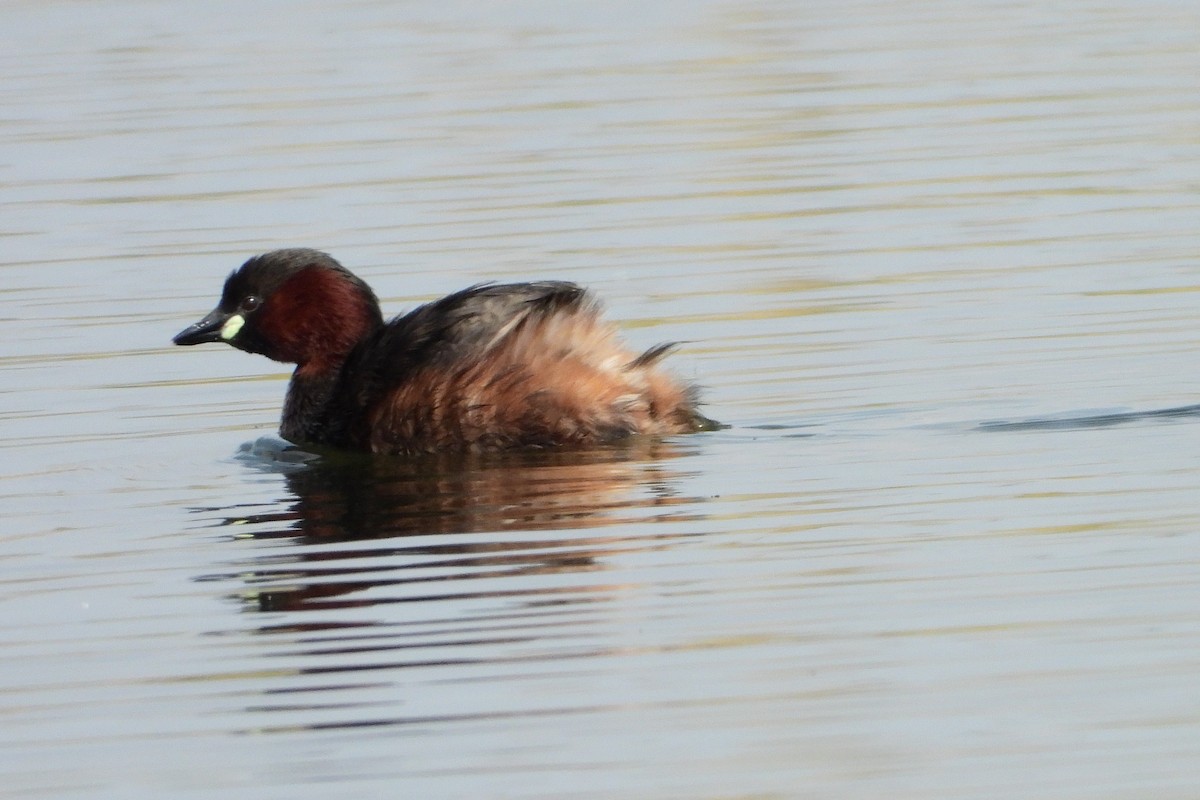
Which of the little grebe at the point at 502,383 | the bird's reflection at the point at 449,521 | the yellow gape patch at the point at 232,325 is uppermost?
the yellow gape patch at the point at 232,325

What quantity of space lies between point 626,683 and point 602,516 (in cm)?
183

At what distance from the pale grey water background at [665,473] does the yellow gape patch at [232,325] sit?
0.34 meters

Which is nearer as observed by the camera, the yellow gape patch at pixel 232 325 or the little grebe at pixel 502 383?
the little grebe at pixel 502 383

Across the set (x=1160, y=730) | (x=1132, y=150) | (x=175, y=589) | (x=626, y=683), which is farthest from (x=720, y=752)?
(x=1132, y=150)

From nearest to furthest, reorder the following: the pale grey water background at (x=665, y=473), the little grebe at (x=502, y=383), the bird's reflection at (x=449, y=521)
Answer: the pale grey water background at (x=665, y=473), the bird's reflection at (x=449, y=521), the little grebe at (x=502, y=383)

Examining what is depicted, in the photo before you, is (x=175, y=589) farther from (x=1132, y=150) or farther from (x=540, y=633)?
(x=1132, y=150)

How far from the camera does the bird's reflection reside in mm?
7023

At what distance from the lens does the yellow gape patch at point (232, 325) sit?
10172mm

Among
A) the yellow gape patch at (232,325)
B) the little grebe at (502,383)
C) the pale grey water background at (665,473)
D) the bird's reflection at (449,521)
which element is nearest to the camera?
the pale grey water background at (665,473)

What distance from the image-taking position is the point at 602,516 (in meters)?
7.71

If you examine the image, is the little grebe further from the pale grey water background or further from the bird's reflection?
the pale grey water background

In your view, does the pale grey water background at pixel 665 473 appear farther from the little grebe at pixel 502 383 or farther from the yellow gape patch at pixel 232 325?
the yellow gape patch at pixel 232 325

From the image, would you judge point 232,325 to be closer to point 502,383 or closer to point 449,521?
point 502,383

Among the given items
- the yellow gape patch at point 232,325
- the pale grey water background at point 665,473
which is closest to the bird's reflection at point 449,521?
the pale grey water background at point 665,473
